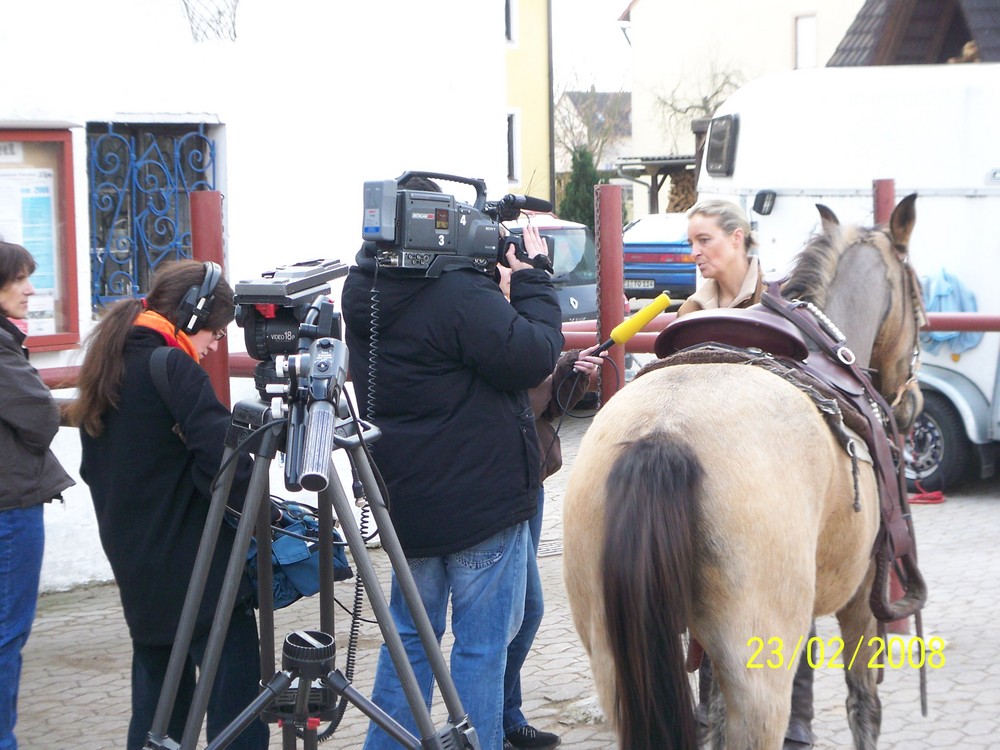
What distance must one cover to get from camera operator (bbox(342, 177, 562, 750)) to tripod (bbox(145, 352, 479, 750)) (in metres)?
0.41

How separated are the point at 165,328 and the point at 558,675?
2.65 m

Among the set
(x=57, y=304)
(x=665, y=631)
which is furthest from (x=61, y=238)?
(x=665, y=631)

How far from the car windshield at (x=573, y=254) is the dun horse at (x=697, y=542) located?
993 cm

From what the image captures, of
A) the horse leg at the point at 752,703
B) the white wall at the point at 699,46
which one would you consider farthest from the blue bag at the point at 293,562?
the white wall at the point at 699,46

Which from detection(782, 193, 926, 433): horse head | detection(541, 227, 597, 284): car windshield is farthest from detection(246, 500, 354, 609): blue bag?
detection(541, 227, 597, 284): car windshield

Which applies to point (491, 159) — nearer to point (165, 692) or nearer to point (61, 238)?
point (61, 238)

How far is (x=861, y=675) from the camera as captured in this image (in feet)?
12.2

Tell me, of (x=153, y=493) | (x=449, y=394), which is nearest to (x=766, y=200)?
(x=449, y=394)

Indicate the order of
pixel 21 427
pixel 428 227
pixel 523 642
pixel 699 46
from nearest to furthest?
1. pixel 428 227
2. pixel 21 427
3. pixel 523 642
4. pixel 699 46

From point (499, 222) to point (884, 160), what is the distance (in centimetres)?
627

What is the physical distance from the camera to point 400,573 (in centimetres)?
265

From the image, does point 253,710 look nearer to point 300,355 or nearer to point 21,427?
point 300,355

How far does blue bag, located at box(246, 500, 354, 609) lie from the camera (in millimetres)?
3291
